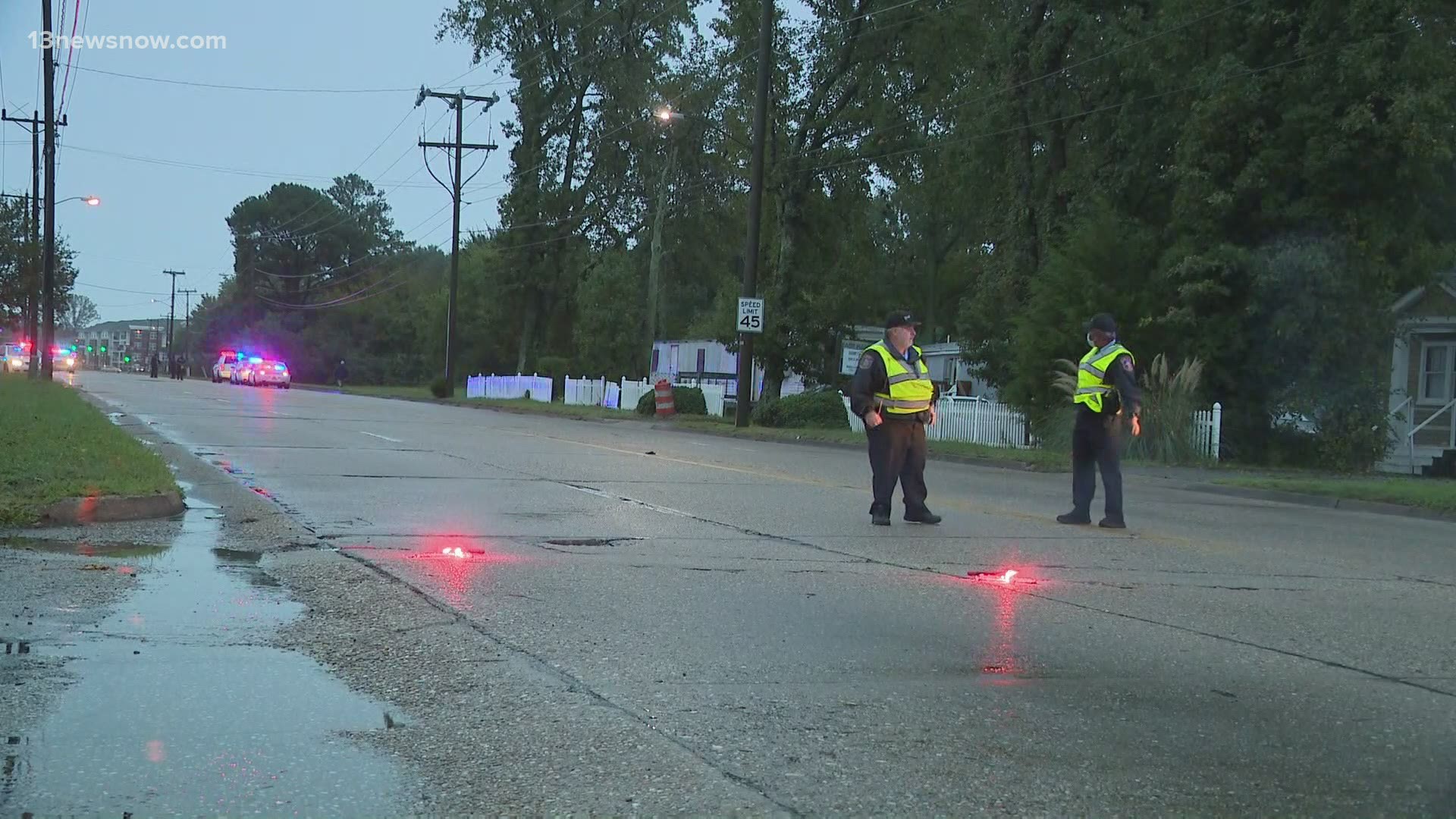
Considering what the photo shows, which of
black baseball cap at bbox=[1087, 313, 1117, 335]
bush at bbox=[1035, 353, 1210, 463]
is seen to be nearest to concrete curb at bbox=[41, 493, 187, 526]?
black baseball cap at bbox=[1087, 313, 1117, 335]

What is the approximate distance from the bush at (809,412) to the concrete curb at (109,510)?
21.2 m

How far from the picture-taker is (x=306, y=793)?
417 cm

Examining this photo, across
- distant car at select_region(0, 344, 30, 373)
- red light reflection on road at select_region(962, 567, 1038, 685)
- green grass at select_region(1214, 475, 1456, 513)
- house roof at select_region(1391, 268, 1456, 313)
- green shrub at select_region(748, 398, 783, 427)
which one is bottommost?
red light reflection on road at select_region(962, 567, 1038, 685)

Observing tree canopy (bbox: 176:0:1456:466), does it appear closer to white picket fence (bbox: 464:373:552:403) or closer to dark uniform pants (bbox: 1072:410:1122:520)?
white picket fence (bbox: 464:373:552:403)

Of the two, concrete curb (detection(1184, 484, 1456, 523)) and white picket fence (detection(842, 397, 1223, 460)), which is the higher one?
white picket fence (detection(842, 397, 1223, 460))

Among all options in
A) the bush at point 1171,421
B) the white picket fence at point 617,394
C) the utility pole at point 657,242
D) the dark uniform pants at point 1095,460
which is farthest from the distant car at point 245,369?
the dark uniform pants at point 1095,460

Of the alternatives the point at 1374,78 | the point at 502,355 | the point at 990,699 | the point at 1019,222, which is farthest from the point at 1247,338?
the point at 502,355

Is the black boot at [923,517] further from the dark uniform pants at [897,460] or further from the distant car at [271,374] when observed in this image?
the distant car at [271,374]

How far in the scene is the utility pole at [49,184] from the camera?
123ft

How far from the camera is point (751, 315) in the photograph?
30.1 metres

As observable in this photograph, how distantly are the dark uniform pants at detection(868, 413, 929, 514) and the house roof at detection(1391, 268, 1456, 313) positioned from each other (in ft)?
57.7

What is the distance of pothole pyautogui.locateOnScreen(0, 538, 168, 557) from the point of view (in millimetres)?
8734

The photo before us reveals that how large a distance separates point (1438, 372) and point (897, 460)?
2332 centimetres

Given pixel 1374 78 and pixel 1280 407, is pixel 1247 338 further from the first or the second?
pixel 1374 78
